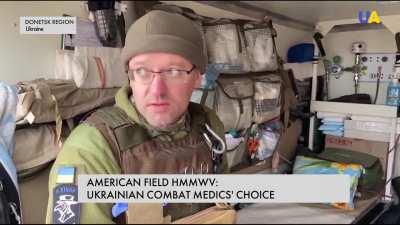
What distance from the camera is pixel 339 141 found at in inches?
21.6

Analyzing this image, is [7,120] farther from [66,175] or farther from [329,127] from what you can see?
[329,127]

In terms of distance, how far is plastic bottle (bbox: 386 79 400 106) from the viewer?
18.4 inches

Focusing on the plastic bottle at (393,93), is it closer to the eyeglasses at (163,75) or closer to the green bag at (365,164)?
the green bag at (365,164)

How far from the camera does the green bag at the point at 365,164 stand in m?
0.48

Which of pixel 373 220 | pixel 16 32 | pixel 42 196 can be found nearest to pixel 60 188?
pixel 42 196

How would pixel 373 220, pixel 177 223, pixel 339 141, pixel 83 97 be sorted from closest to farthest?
1. pixel 177 223
2. pixel 373 220
3. pixel 339 141
4. pixel 83 97

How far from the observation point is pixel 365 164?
1.65 ft

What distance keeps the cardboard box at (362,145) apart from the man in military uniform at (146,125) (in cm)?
24

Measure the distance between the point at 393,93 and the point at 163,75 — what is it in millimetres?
351

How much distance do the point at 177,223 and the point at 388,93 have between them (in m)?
0.38

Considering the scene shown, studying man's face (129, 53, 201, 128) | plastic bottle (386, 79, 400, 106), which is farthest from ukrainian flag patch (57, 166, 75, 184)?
plastic bottle (386, 79, 400, 106)

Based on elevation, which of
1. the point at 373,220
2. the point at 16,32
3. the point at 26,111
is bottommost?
the point at 373,220

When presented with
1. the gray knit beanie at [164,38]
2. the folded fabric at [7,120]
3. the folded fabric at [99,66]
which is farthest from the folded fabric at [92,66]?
the gray knit beanie at [164,38]

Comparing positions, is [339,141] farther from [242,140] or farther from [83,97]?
[83,97]
